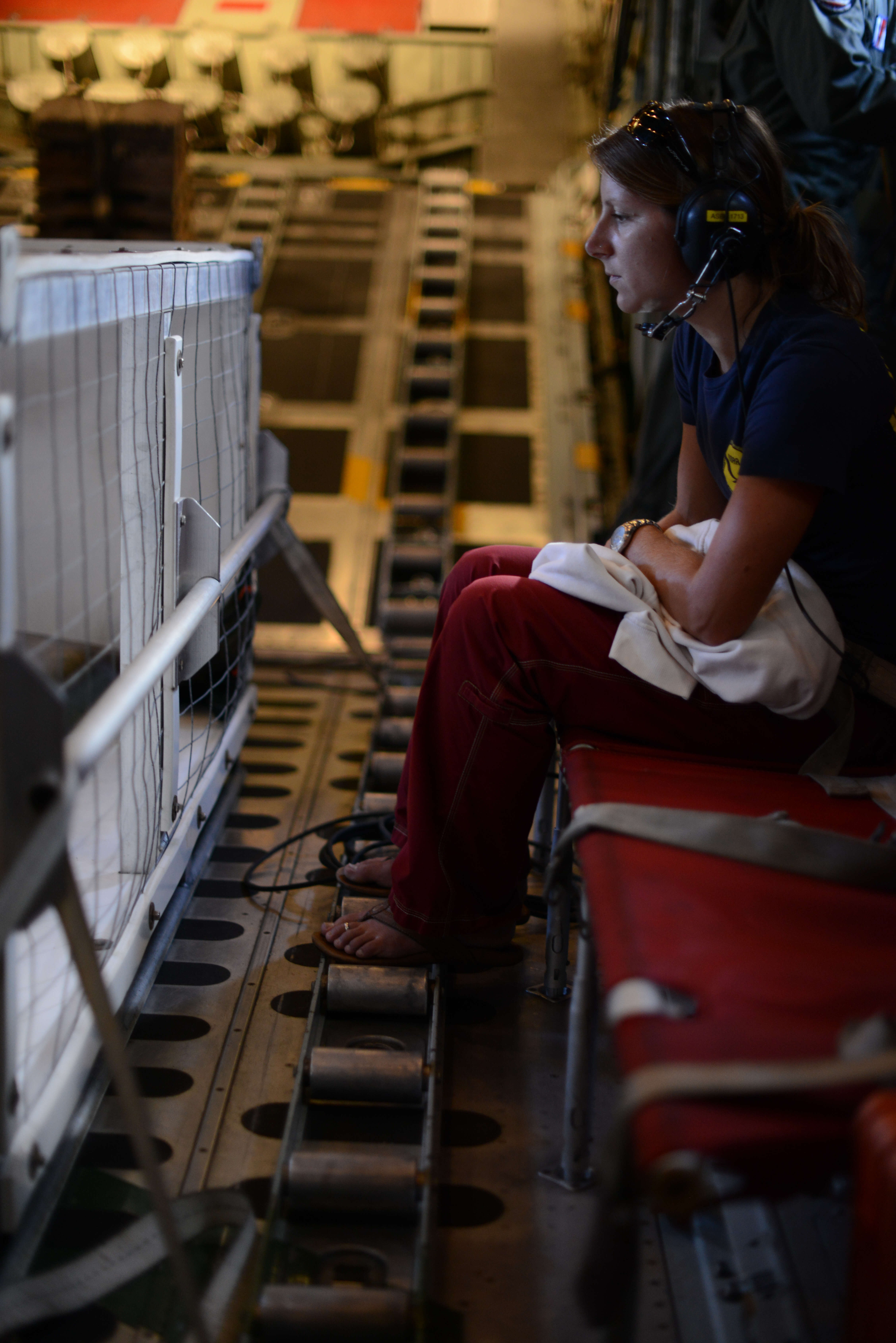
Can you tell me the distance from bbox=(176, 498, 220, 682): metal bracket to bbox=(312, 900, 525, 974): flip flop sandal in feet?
1.67

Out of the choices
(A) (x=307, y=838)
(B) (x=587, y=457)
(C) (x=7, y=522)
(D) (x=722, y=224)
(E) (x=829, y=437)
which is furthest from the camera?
(B) (x=587, y=457)

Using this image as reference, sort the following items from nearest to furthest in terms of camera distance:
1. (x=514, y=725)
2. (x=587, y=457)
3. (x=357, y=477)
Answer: (x=514, y=725) < (x=357, y=477) < (x=587, y=457)

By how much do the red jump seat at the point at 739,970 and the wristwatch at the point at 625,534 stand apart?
1.47 feet

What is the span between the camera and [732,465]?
1.58 meters

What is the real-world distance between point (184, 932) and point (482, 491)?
2.55 metres

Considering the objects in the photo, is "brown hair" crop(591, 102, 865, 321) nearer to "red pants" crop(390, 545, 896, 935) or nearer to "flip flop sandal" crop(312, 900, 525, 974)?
"red pants" crop(390, 545, 896, 935)

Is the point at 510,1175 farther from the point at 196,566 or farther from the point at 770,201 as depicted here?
the point at 770,201

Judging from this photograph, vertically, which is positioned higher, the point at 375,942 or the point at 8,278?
the point at 8,278

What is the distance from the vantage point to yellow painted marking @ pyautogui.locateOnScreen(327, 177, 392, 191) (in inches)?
253

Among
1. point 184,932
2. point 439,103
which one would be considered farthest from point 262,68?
point 184,932

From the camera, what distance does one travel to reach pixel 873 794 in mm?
1424

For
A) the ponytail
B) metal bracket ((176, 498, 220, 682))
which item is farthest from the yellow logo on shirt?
metal bracket ((176, 498, 220, 682))

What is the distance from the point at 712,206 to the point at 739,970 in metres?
1.03

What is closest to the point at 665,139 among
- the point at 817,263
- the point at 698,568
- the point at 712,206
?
the point at 712,206
